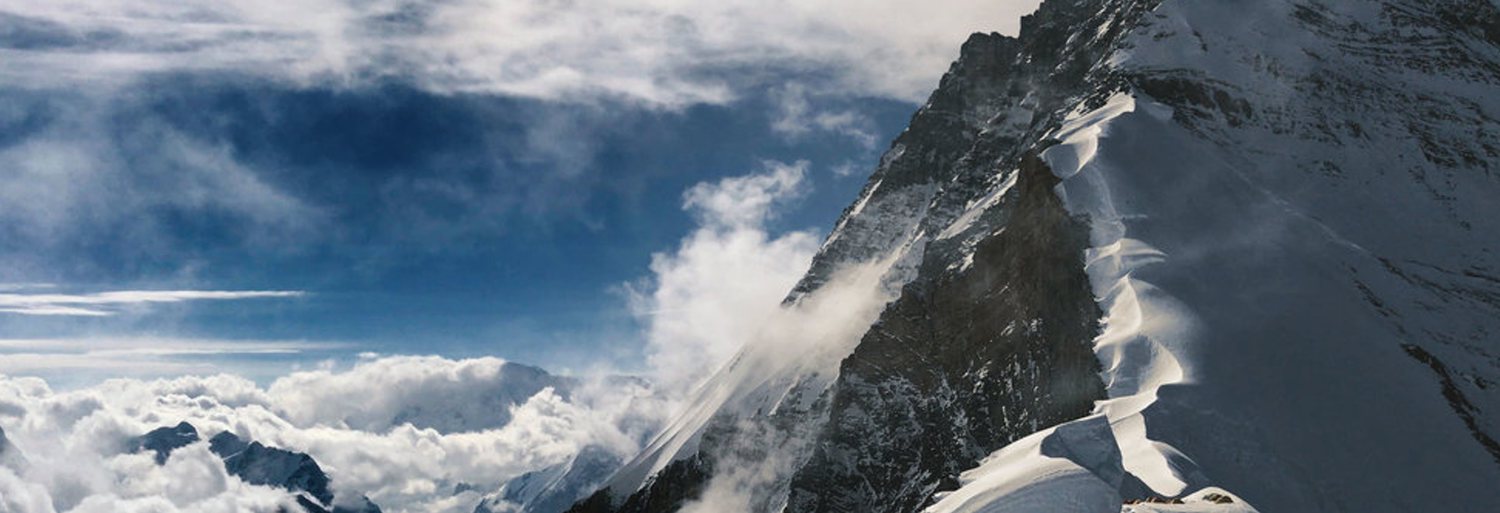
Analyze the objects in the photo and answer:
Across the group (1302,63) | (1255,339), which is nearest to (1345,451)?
(1255,339)

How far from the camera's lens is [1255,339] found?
87.1 meters

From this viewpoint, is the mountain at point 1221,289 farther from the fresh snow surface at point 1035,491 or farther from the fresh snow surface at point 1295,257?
the fresh snow surface at point 1035,491

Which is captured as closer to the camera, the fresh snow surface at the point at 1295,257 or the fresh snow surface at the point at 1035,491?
the fresh snow surface at the point at 1035,491

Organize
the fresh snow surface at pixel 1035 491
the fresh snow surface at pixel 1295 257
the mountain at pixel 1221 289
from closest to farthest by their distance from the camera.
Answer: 1. the fresh snow surface at pixel 1035 491
2. the fresh snow surface at pixel 1295 257
3. the mountain at pixel 1221 289

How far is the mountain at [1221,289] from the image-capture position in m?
75.2

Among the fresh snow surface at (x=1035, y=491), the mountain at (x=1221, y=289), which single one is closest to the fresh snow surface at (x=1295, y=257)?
the mountain at (x=1221, y=289)

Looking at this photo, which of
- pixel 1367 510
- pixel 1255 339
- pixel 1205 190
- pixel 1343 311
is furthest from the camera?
pixel 1205 190

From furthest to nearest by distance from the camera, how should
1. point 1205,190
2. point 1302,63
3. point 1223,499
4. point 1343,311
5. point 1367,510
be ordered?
1. point 1302,63
2. point 1205,190
3. point 1343,311
4. point 1367,510
5. point 1223,499

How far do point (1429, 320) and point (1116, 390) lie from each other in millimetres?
38359

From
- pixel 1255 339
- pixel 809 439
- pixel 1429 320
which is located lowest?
pixel 809 439

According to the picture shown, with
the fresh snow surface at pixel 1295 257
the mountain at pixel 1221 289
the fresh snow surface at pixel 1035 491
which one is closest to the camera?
the fresh snow surface at pixel 1035 491

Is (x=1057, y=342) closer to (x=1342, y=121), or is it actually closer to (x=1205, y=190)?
(x=1205, y=190)

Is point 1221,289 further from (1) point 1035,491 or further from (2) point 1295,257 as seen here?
(1) point 1035,491

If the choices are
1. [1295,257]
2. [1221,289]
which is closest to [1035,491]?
[1221,289]
